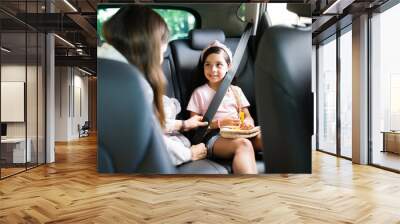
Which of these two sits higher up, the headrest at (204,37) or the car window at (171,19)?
the car window at (171,19)

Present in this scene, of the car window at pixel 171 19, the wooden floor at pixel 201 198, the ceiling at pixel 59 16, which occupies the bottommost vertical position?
the wooden floor at pixel 201 198

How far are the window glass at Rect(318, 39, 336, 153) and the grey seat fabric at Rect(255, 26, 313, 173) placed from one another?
416cm

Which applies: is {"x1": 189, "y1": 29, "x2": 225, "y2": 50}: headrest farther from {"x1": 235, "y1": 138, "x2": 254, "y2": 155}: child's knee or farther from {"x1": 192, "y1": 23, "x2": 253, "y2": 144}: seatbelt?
{"x1": 235, "y1": 138, "x2": 254, "y2": 155}: child's knee

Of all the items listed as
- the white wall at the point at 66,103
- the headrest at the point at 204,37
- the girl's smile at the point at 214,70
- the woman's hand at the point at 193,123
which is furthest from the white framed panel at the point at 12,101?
the white wall at the point at 66,103

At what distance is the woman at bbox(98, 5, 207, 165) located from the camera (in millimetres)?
5793

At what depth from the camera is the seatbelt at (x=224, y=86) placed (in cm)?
582

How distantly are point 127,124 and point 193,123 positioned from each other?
1004 millimetres

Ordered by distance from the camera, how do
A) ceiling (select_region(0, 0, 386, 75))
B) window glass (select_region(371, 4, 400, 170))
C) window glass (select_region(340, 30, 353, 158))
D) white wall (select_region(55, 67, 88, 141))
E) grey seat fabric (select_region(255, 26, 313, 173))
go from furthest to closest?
white wall (select_region(55, 67, 88, 141))
window glass (select_region(340, 30, 353, 158))
window glass (select_region(371, 4, 400, 170))
ceiling (select_region(0, 0, 386, 75))
grey seat fabric (select_region(255, 26, 313, 173))

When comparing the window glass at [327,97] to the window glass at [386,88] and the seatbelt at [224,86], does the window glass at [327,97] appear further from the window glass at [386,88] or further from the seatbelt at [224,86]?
the seatbelt at [224,86]

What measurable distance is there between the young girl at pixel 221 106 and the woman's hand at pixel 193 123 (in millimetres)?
74

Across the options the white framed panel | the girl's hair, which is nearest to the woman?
the girl's hair

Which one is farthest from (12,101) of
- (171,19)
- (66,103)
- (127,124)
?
(66,103)

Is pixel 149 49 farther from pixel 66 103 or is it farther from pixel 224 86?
pixel 66 103

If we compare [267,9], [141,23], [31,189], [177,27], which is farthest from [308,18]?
[31,189]
